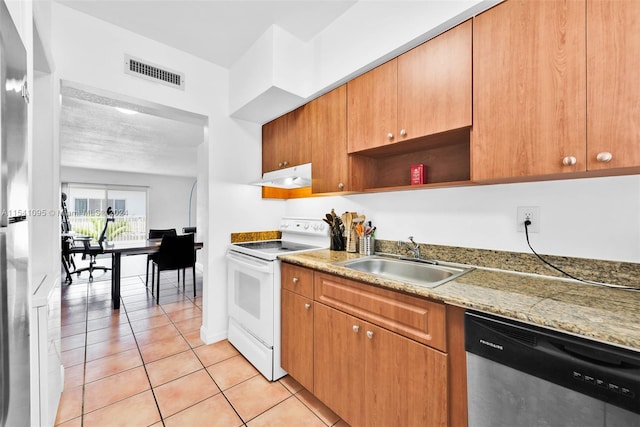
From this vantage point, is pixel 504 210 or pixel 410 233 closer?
pixel 504 210

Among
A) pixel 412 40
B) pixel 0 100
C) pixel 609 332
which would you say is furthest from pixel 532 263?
pixel 0 100

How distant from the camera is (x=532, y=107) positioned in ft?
3.63

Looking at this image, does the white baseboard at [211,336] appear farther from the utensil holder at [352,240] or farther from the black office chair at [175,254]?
the utensil holder at [352,240]

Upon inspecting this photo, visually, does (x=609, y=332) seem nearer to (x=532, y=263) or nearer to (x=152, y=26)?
(x=532, y=263)

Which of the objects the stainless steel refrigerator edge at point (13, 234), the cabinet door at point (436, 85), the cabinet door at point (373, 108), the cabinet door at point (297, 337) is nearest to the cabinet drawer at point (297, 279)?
the cabinet door at point (297, 337)

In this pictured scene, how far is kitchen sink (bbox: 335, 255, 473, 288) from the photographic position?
1.54 meters

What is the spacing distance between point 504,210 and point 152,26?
263 centimetres

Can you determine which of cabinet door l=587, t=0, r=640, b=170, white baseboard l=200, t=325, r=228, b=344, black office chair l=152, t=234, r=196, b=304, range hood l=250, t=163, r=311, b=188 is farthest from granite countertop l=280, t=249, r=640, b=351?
black office chair l=152, t=234, r=196, b=304

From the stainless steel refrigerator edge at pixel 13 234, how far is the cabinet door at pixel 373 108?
1.52 metres

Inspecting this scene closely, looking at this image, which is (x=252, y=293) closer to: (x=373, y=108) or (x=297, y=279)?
(x=297, y=279)

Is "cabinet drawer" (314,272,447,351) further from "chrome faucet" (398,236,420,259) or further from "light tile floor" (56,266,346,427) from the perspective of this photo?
"light tile floor" (56,266,346,427)

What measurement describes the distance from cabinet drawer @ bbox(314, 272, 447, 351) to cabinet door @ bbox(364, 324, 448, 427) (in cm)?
4

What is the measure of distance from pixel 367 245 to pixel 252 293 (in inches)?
37.5

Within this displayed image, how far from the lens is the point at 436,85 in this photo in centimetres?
140
